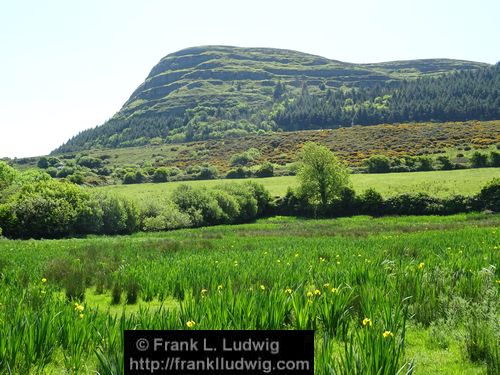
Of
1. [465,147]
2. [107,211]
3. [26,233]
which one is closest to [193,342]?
[26,233]

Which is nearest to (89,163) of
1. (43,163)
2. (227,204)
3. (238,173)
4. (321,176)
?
(43,163)

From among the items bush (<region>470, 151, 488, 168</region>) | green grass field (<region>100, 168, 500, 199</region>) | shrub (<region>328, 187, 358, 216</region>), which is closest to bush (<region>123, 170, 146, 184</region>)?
green grass field (<region>100, 168, 500, 199</region>)

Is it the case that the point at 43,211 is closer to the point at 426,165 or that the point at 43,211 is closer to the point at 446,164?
the point at 426,165

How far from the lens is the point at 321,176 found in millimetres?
61906

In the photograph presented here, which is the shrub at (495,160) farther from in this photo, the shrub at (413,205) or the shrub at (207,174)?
the shrub at (207,174)

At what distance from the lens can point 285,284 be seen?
912cm

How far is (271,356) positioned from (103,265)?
40.6ft

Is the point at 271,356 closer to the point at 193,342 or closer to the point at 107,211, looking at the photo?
the point at 193,342

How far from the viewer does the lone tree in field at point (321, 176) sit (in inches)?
2437

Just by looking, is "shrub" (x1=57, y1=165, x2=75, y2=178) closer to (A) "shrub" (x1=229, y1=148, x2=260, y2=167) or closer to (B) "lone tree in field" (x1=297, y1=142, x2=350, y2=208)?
(A) "shrub" (x1=229, y1=148, x2=260, y2=167)

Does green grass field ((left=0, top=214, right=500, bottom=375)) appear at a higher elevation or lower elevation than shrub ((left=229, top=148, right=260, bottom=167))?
higher

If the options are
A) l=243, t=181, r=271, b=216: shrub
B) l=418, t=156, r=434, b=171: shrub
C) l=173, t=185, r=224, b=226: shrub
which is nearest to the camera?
l=173, t=185, r=224, b=226: shrub

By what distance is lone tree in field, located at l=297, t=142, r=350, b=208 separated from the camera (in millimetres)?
61906

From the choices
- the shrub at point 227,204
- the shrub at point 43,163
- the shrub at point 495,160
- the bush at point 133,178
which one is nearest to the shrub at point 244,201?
the shrub at point 227,204
